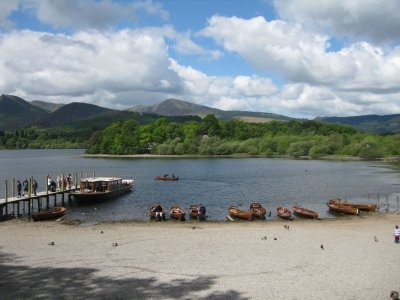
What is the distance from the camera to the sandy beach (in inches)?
882

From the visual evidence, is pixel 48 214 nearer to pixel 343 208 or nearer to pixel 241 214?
pixel 241 214

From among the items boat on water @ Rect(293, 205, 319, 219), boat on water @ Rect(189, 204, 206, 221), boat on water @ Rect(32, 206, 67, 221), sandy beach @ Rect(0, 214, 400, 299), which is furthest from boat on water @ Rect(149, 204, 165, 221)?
boat on water @ Rect(293, 205, 319, 219)

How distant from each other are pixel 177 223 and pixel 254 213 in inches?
371

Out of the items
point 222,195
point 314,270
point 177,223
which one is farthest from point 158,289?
point 222,195

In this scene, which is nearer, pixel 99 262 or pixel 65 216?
pixel 99 262

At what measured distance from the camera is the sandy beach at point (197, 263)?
22.4 meters

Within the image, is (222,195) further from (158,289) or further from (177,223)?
(158,289)

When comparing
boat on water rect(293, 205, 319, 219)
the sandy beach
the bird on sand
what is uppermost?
the bird on sand

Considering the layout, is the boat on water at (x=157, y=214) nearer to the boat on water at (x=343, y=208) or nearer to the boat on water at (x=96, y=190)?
the boat on water at (x=96, y=190)

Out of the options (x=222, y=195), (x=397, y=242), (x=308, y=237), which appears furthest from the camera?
(x=222, y=195)

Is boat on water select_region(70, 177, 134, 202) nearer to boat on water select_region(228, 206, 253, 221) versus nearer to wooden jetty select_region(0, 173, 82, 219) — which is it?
wooden jetty select_region(0, 173, 82, 219)

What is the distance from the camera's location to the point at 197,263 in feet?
90.6

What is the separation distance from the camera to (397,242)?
1350 inches

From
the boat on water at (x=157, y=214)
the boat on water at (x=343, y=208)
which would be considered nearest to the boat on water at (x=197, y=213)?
the boat on water at (x=157, y=214)
